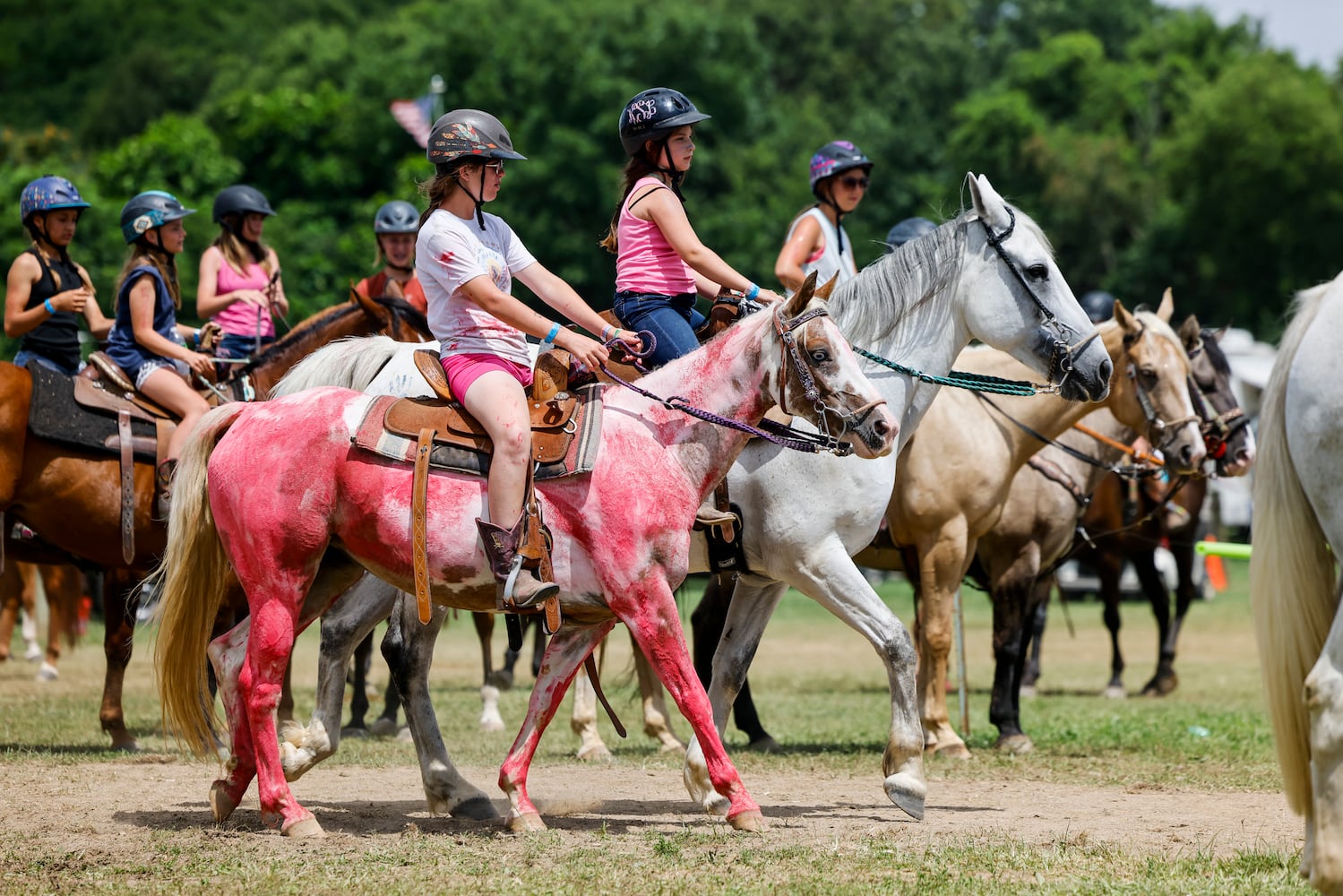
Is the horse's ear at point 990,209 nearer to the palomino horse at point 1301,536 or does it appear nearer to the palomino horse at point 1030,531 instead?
the palomino horse at point 1301,536

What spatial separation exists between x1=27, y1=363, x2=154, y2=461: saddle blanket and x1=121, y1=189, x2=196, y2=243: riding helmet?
1.06 metres

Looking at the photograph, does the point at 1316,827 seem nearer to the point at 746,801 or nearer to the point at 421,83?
the point at 746,801

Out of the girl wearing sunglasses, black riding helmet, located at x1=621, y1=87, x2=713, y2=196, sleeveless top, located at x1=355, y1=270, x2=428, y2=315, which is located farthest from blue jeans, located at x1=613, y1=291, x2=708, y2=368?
sleeveless top, located at x1=355, y1=270, x2=428, y2=315

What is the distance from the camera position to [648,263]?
8.20 meters

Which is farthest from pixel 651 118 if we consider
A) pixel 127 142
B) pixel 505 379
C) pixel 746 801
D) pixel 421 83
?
pixel 421 83

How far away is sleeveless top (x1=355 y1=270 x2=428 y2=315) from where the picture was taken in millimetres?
Result: 11938

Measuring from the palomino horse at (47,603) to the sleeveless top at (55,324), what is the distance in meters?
5.86

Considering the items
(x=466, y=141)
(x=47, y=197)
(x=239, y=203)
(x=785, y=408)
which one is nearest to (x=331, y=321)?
(x=239, y=203)

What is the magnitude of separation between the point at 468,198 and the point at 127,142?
41930 millimetres

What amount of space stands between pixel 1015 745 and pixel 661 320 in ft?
14.6

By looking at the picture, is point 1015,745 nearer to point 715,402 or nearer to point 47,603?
point 715,402

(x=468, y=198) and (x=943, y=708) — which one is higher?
(x=468, y=198)

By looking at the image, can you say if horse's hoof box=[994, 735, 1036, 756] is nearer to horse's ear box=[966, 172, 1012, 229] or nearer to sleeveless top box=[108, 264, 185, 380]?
horse's ear box=[966, 172, 1012, 229]

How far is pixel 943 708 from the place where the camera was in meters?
10.4
